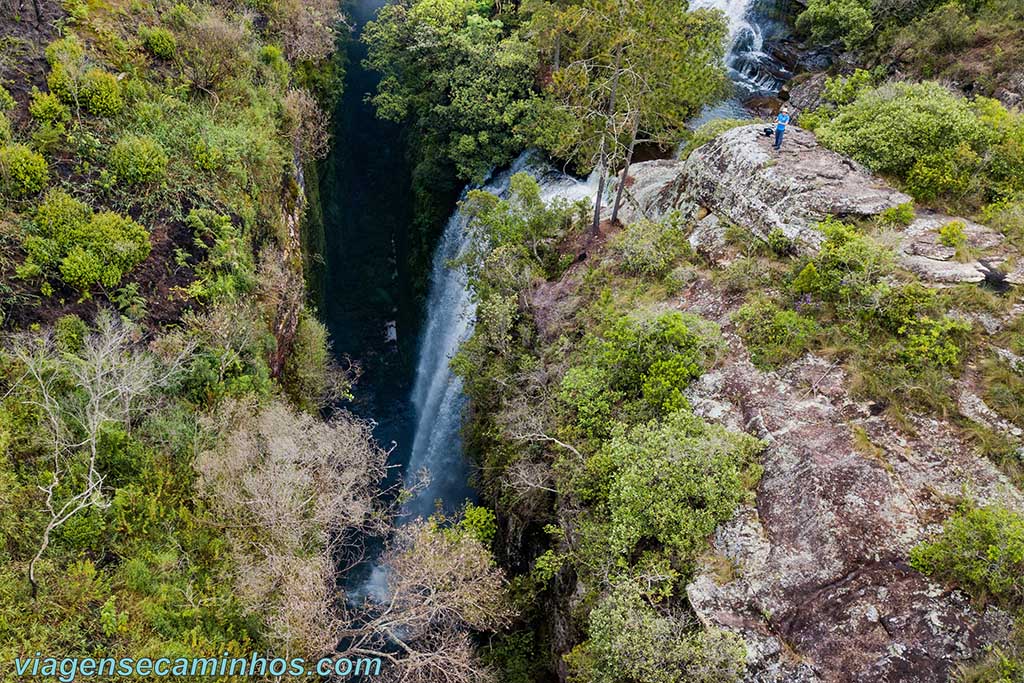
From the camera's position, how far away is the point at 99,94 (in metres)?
16.4

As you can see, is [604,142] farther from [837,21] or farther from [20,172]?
[20,172]

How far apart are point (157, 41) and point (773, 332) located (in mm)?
21759

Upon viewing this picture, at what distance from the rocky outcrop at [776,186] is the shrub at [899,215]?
0.37m

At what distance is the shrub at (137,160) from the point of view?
16.0 meters

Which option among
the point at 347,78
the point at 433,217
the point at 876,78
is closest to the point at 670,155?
the point at 876,78

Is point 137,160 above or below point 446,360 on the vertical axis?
above

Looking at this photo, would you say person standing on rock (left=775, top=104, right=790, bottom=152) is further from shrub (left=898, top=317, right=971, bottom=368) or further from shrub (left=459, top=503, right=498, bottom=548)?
shrub (left=459, top=503, right=498, bottom=548)

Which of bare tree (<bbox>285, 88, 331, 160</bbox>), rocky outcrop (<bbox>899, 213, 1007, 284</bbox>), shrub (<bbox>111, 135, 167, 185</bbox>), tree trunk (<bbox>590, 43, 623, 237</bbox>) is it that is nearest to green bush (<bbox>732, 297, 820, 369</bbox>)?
rocky outcrop (<bbox>899, 213, 1007, 284</bbox>)

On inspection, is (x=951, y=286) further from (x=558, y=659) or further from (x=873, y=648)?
(x=558, y=659)

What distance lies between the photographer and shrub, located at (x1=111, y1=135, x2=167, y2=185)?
52.6 feet

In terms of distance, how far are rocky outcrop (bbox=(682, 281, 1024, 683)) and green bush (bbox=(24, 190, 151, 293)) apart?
53.4ft

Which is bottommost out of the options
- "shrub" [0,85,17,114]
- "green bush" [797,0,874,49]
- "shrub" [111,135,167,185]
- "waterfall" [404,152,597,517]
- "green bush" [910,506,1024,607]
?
"waterfall" [404,152,597,517]

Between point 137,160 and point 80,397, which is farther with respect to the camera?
point 137,160

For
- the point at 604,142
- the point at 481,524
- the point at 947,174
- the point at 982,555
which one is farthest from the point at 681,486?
the point at 604,142
